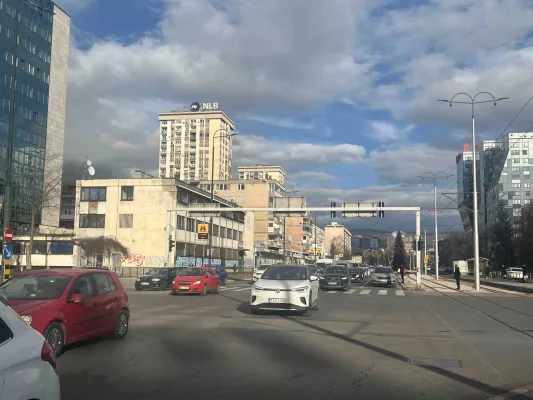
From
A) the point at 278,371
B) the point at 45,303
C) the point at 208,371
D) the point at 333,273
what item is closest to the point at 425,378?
the point at 278,371

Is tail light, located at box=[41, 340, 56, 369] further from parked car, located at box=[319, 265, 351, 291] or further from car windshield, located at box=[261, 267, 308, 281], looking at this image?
parked car, located at box=[319, 265, 351, 291]

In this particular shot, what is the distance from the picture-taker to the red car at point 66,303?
344 inches

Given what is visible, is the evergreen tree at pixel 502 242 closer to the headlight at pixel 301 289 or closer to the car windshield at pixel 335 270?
the car windshield at pixel 335 270

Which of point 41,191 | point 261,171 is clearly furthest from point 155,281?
point 261,171

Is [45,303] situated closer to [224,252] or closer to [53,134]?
[224,252]

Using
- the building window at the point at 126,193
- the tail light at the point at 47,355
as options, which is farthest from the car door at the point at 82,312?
the building window at the point at 126,193

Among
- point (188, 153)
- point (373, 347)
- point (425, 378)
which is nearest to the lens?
point (425, 378)

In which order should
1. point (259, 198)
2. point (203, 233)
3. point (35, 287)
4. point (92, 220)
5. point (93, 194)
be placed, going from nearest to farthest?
point (35, 287), point (203, 233), point (92, 220), point (93, 194), point (259, 198)

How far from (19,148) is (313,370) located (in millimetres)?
73814

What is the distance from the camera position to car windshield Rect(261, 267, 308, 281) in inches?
669

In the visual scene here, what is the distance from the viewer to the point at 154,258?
6056cm

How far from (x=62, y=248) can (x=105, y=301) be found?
48.5m

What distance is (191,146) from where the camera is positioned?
14938 centimetres

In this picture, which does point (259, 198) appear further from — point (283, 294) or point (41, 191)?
point (283, 294)
